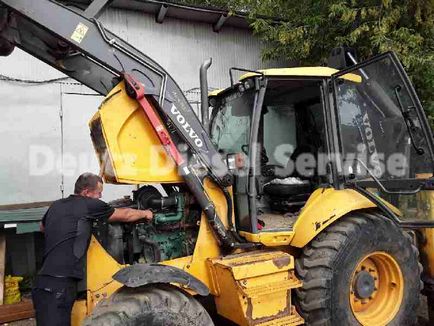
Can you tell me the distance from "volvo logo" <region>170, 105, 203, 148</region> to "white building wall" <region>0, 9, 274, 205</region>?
4942 mm

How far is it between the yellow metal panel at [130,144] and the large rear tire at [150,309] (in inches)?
35.8

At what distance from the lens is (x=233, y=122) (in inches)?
179

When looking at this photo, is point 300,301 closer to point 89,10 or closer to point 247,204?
point 247,204

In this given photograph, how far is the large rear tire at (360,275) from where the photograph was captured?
12.7ft

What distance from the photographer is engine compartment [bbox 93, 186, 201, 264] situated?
381 cm

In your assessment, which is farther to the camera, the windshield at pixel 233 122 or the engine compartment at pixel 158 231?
the windshield at pixel 233 122

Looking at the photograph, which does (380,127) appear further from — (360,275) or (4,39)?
(4,39)

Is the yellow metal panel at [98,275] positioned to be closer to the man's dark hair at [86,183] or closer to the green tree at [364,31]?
the man's dark hair at [86,183]

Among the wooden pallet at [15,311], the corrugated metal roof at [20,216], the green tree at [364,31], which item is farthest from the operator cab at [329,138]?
the green tree at [364,31]

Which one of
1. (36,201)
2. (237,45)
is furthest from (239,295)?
(237,45)

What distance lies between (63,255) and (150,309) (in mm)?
772

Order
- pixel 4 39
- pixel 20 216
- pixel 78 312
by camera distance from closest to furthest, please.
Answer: pixel 4 39 → pixel 78 312 → pixel 20 216

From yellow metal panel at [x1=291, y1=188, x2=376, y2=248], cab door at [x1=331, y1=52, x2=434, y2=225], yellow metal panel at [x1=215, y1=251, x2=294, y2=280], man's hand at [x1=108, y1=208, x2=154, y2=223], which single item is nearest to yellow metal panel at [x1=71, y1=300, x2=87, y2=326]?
man's hand at [x1=108, y1=208, x2=154, y2=223]

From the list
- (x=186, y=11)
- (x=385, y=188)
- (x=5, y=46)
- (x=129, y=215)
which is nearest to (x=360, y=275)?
(x=385, y=188)
